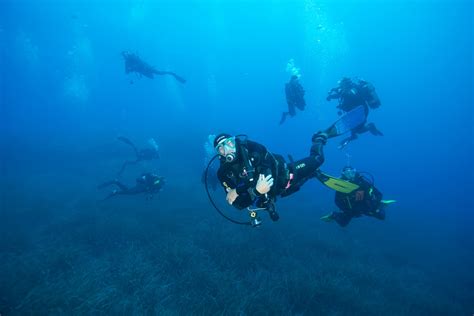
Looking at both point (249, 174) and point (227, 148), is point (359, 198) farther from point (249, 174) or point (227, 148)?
point (227, 148)

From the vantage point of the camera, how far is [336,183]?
6.98 metres

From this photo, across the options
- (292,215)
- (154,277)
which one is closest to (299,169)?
(154,277)

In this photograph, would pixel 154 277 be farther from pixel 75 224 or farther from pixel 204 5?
pixel 204 5

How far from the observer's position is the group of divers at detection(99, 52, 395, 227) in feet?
12.0

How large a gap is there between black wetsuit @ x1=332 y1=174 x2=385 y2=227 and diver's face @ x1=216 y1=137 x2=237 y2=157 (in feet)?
17.6

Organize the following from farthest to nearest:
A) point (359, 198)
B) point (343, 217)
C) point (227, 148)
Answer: point (343, 217) → point (359, 198) → point (227, 148)

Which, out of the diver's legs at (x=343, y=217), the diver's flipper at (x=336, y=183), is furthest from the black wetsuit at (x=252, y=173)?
the diver's legs at (x=343, y=217)

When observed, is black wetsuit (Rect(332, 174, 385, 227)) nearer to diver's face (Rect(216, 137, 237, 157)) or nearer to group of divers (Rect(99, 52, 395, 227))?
group of divers (Rect(99, 52, 395, 227))

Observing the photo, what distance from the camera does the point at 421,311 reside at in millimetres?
8680

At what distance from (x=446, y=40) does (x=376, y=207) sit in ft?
573

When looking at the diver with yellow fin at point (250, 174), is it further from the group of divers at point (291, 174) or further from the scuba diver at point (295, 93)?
the scuba diver at point (295, 93)

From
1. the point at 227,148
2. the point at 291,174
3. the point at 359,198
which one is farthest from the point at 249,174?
the point at 359,198

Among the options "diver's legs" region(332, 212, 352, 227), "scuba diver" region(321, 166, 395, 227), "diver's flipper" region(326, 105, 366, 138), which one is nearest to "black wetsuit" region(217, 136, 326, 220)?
"diver's flipper" region(326, 105, 366, 138)

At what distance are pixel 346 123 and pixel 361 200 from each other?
7.50 feet
